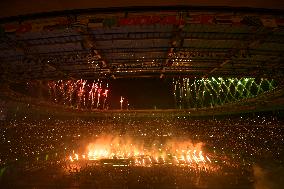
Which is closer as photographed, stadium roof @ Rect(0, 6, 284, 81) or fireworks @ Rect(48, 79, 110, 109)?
stadium roof @ Rect(0, 6, 284, 81)

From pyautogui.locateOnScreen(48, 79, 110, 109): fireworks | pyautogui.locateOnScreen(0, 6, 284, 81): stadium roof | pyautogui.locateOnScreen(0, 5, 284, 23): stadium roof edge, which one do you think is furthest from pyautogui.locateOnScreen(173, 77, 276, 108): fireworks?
pyautogui.locateOnScreen(0, 5, 284, 23): stadium roof edge

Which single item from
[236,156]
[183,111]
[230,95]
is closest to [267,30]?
[236,156]

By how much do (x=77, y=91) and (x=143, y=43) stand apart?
21.7 m

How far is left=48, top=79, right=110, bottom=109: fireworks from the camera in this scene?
1019 inches

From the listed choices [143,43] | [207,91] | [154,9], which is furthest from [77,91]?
[154,9]

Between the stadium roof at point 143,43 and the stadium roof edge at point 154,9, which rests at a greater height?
the stadium roof at point 143,43

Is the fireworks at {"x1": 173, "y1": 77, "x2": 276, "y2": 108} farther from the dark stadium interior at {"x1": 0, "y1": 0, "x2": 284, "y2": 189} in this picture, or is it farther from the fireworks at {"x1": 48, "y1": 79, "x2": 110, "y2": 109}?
the fireworks at {"x1": 48, "y1": 79, "x2": 110, "y2": 109}

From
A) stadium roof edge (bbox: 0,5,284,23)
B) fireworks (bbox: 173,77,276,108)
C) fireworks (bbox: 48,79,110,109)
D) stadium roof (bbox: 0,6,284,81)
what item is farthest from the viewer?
fireworks (bbox: 173,77,276,108)

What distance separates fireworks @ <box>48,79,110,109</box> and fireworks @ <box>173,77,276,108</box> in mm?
8227

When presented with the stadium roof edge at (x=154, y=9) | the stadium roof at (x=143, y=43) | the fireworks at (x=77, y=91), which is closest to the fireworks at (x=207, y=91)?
the fireworks at (x=77, y=91)

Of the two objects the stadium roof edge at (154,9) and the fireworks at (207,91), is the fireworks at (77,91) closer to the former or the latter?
the fireworks at (207,91)

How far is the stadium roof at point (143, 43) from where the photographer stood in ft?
17.8

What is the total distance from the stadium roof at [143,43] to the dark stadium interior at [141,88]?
0.09 ft

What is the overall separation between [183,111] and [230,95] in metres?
6.24
